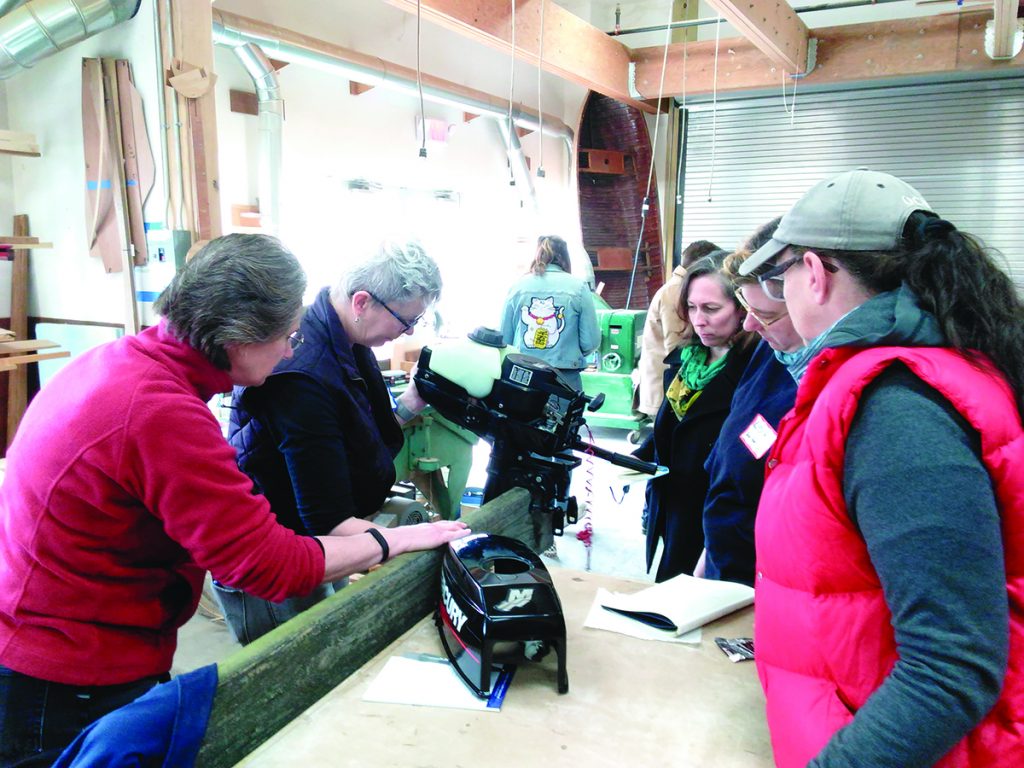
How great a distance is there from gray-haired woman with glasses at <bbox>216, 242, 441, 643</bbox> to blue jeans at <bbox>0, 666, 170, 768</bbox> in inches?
17.4

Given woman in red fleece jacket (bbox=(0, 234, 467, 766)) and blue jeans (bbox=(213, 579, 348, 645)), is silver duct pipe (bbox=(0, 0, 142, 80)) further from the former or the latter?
blue jeans (bbox=(213, 579, 348, 645))

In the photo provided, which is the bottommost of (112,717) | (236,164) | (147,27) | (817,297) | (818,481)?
(112,717)

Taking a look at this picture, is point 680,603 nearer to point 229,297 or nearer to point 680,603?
point 680,603

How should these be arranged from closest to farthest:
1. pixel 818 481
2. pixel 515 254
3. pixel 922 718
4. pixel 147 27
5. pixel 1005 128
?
1. pixel 922 718
2. pixel 818 481
3. pixel 147 27
4. pixel 1005 128
5. pixel 515 254

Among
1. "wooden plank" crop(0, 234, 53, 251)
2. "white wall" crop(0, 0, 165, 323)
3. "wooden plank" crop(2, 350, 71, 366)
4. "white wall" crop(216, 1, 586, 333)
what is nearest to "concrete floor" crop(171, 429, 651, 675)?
"wooden plank" crop(2, 350, 71, 366)

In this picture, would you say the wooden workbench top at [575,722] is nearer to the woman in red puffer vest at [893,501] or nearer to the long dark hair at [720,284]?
the woman in red puffer vest at [893,501]

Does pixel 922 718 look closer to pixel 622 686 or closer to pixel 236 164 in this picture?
pixel 622 686

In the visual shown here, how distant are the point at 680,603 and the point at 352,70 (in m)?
3.81

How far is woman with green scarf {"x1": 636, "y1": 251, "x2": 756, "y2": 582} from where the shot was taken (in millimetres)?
1896

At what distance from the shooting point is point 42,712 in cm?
106

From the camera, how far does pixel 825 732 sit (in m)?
0.80

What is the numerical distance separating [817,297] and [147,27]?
278cm

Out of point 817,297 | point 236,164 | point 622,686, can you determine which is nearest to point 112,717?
point 622,686

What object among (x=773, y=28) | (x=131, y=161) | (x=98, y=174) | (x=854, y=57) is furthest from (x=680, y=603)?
(x=854, y=57)
